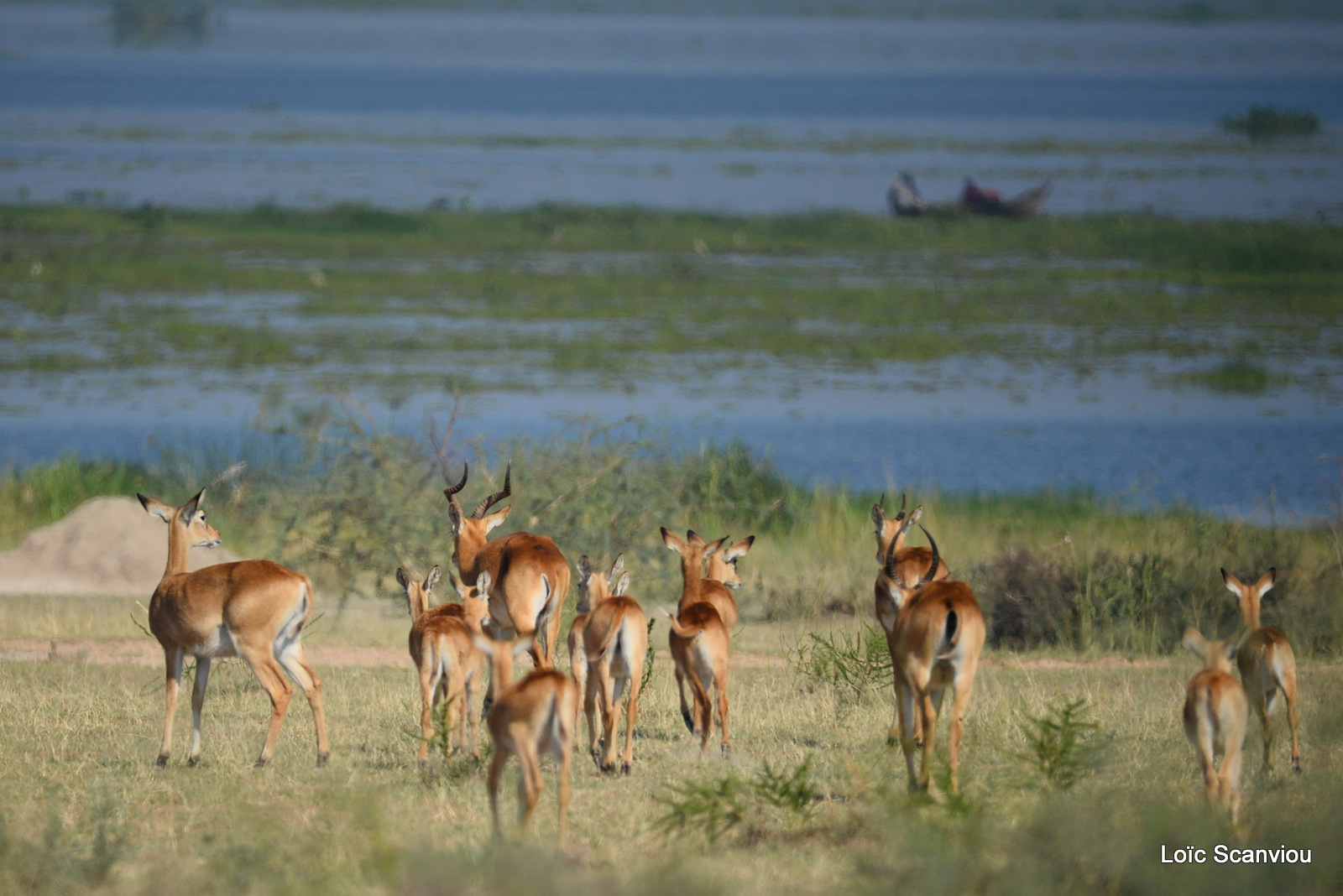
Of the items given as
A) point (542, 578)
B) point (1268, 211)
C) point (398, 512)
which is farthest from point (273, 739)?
point (1268, 211)

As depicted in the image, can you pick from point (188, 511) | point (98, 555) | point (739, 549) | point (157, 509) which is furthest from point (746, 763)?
point (98, 555)

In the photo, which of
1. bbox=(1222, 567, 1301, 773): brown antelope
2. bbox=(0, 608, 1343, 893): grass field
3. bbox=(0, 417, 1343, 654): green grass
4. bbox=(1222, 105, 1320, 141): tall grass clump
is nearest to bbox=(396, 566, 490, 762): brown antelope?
bbox=(0, 608, 1343, 893): grass field

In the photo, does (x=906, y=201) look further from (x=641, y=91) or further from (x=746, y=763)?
(x=641, y=91)

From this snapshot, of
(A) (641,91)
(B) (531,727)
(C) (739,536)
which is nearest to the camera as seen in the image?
(B) (531,727)

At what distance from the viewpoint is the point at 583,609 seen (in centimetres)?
1011

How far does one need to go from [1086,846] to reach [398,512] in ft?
32.0

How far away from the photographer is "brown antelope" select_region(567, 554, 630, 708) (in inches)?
384

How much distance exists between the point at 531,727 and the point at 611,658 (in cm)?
175

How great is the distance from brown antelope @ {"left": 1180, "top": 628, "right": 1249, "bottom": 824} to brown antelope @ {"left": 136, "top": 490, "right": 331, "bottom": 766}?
4.81 meters

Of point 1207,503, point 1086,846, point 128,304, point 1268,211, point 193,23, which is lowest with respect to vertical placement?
point 1086,846

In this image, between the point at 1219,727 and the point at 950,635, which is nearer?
the point at 1219,727

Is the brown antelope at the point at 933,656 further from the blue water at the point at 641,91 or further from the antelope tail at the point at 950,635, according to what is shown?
the blue water at the point at 641,91

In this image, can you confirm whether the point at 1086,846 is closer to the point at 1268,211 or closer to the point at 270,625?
the point at 270,625

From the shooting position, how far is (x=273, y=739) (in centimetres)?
984
